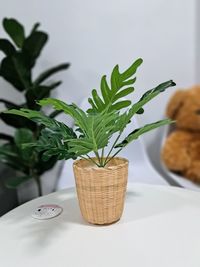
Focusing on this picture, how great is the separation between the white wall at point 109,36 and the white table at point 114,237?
3.03 feet

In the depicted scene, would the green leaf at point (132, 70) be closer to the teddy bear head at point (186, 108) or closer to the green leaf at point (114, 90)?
the green leaf at point (114, 90)

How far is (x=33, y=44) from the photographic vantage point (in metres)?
1.38

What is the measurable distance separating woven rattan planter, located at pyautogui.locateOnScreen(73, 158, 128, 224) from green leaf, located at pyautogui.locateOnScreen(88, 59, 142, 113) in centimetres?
15

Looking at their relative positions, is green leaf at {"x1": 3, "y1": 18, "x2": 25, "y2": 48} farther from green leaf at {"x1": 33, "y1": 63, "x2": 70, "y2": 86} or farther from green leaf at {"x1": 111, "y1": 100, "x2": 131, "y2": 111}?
green leaf at {"x1": 111, "y1": 100, "x2": 131, "y2": 111}

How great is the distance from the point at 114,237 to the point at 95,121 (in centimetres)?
29

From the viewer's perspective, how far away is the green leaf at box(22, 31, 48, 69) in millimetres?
1369

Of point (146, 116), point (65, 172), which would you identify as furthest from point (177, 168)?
point (65, 172)

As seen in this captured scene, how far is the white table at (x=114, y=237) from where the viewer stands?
63 centimetres

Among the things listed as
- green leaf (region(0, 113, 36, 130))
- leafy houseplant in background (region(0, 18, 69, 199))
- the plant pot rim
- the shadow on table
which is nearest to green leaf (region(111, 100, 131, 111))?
Answer: the plant pot rim

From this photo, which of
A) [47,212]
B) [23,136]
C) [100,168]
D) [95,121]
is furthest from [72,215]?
[23,136]

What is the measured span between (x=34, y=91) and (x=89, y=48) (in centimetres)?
45

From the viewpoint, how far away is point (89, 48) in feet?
5.38

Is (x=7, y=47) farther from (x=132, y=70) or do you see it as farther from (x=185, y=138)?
(x=185, y=138)

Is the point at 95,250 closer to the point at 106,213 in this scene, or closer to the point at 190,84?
the point at 106,213
